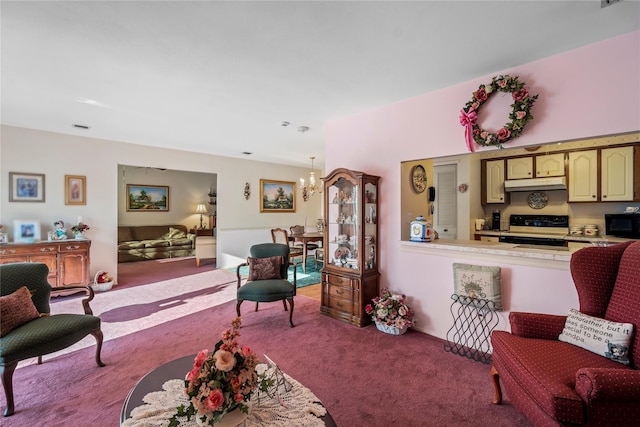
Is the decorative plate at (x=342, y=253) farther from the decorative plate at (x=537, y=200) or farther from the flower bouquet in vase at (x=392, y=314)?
the decorative plate at (x=537, y=200)

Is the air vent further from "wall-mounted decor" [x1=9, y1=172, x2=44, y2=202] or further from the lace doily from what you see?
"wall-mounted decor" [x1=9, y1=172, x2=44, y2=202]

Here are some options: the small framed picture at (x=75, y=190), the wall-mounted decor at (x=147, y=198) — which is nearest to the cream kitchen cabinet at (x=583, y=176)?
the small framed picture at (x=75, y=190)

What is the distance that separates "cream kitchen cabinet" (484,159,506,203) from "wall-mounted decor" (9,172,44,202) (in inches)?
297

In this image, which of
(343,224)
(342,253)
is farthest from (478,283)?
(343,224)

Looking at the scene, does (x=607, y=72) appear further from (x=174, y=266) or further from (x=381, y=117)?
(x=174, y=266)

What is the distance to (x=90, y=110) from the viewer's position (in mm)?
3584

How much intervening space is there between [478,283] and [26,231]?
20.2ft

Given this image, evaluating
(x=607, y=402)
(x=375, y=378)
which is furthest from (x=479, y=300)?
(x=607, y=402)

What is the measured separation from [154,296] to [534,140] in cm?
523

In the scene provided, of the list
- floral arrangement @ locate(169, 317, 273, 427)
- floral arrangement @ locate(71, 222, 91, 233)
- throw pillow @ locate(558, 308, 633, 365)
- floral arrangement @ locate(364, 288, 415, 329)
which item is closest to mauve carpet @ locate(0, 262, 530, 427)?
floral arrangement @ locate(364, 288, 415, 329)

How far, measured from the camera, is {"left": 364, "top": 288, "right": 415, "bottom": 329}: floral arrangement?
3.07m

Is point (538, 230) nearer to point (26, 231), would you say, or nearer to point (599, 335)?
point (599, 335)

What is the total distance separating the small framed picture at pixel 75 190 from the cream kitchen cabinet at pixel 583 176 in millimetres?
7947

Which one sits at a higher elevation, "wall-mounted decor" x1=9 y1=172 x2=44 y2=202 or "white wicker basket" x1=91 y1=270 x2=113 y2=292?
"wall-mounted decor" x1=9 y1=172 x2=44 y2=202
